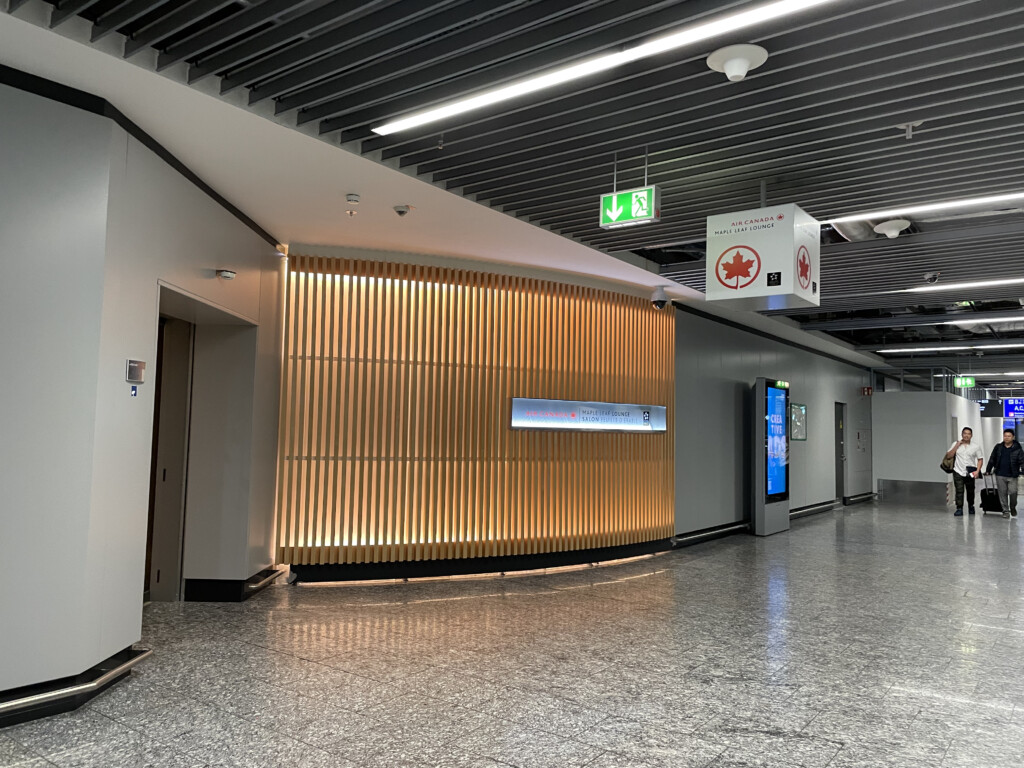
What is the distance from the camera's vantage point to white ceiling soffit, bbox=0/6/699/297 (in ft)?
12.6

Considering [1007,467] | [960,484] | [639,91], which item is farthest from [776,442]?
[639,91]

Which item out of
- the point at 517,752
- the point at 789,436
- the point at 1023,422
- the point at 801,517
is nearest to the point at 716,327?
the point at 789,436

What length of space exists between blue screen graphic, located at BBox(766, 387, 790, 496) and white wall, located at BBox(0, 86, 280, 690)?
384 inches

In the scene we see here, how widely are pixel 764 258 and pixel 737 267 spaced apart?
213 mm

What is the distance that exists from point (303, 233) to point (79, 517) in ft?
12.4

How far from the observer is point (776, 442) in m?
11.9

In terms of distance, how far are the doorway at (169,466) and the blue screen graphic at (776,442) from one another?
29.0ft

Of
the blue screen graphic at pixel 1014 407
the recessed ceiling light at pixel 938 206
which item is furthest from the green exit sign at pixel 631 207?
the blue screen graphic at pixel 1014 407

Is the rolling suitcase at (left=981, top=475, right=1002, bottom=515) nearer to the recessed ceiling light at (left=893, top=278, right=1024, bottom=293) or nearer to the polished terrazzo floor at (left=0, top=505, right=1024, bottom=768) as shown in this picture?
the recessed ceiling light at (left=893, top=278, right=1024, bottom=293)

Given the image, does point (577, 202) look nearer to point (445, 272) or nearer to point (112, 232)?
point (445, 272)

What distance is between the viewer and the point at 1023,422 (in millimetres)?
33031

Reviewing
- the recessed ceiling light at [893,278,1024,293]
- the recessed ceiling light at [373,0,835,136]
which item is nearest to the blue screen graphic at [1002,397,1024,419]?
the recessed ceiling light at [893,278,1024,293]

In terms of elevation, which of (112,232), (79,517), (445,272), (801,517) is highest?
(445,272)

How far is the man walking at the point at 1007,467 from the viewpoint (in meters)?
13.5
